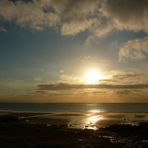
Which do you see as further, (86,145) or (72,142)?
(72,142)

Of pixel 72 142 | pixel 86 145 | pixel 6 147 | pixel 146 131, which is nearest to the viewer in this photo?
pixel 6 147

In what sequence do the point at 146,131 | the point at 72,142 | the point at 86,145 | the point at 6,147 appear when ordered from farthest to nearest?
1. the point at 146,131
2. the point at 72,142
3. the point at 86,145
4. the point at 6,147

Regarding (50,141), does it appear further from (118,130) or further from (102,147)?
(118,130)

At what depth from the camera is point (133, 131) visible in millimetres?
46438

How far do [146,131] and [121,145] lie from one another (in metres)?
15.8

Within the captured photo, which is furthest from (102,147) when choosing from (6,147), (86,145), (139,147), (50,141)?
(6,147)

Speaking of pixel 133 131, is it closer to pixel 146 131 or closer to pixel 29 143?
pixel 146 131

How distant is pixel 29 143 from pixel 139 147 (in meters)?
12.4

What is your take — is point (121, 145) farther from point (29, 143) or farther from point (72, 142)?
point (29, 143)

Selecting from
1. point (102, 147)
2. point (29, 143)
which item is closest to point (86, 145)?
point (102, 147)

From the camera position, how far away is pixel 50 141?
34.4 meters

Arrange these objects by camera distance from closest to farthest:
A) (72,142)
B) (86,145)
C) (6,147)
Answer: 1. (6,147)
2. (86,145)
3. (72,142)

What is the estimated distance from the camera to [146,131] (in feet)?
152

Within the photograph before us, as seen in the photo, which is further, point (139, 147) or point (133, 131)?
point (133, 131)
